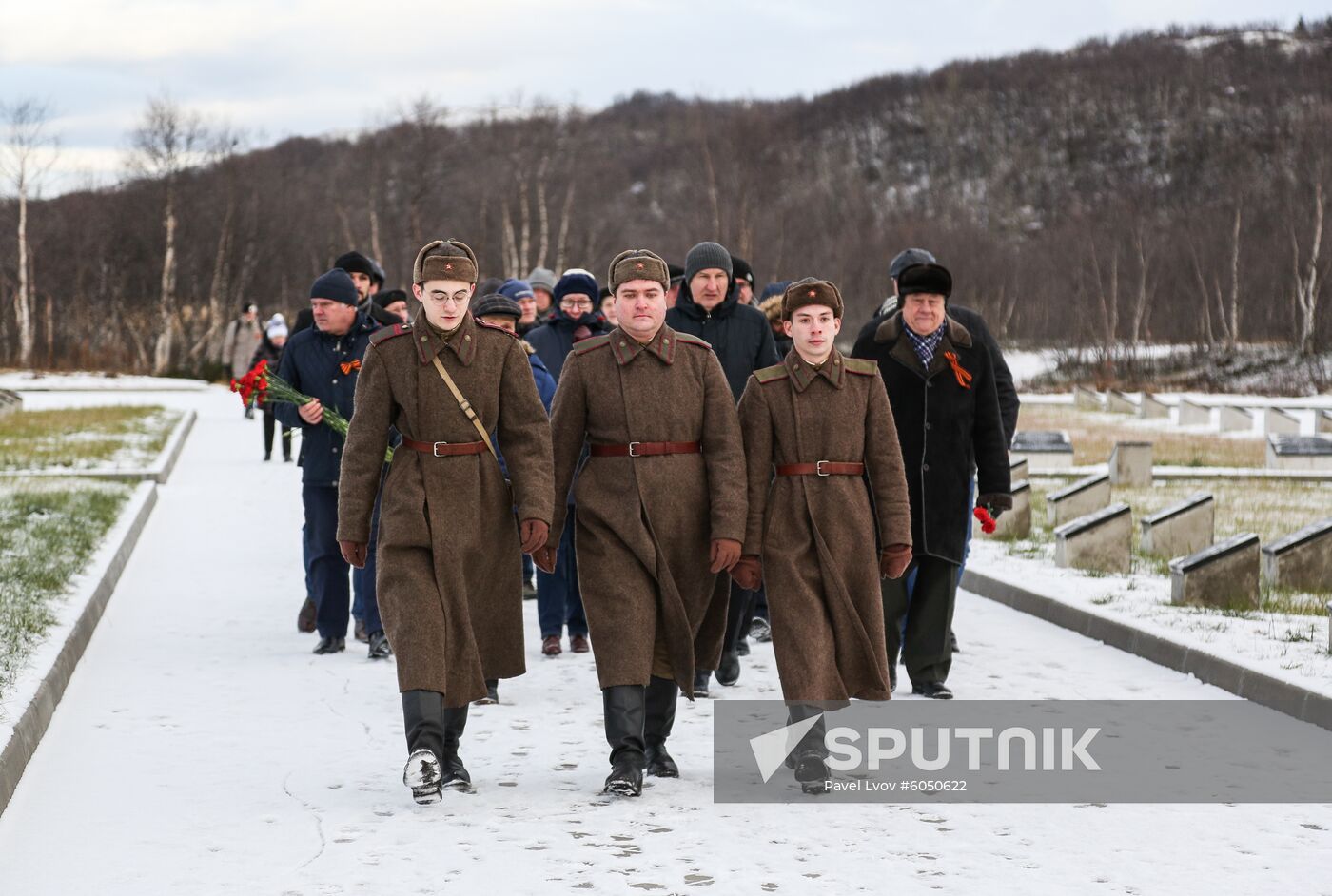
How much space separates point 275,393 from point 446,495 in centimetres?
311

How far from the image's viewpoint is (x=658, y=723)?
619 cm

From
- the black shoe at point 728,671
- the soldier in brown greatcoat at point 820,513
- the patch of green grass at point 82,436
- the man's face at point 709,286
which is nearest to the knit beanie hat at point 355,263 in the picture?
the man's face at point 709,286

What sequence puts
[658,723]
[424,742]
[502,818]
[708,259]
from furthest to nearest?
[708,259]
[658,723]
[424,742]
[502,818]

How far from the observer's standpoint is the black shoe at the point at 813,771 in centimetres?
593

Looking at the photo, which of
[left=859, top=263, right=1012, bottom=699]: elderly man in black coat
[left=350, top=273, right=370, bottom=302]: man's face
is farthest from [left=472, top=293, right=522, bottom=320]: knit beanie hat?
[left=859, top=263, right=1012, bottom=699]: elderly man in black coat

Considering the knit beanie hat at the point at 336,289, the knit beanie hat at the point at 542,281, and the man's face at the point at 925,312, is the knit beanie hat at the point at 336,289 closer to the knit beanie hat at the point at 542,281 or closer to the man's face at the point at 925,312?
the man's face at the point at 925,312

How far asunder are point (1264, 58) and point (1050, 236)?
67.8 m

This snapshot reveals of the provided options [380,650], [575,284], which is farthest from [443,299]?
[575,284]

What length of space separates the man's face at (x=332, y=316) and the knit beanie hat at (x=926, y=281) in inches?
116

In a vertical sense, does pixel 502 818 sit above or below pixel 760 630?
above

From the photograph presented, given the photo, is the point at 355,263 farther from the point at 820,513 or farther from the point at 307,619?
the point at 820,513

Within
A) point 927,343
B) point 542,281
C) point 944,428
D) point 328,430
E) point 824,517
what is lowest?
point 824,517

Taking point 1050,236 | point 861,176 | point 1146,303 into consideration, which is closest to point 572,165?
point 1146,303

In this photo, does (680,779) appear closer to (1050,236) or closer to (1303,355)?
(1303,355)
